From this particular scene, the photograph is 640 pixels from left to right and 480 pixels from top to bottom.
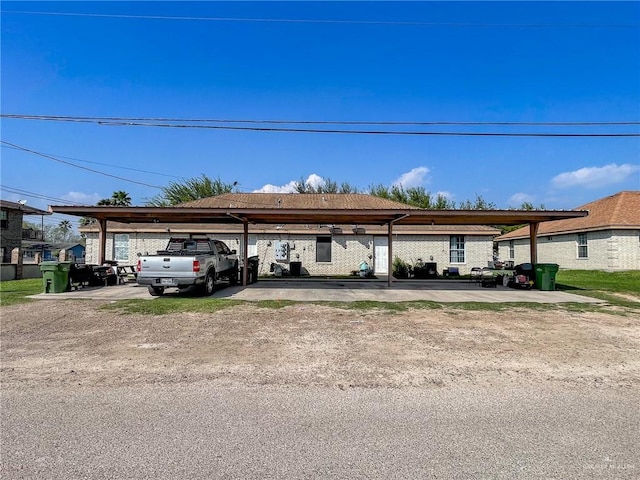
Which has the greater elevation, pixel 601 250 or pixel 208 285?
pixel 601 250

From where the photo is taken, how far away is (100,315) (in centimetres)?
925

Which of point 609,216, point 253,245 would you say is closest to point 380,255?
point 253,245

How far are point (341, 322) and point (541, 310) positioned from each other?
223 inches

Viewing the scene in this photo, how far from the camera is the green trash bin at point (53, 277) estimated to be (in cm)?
1317

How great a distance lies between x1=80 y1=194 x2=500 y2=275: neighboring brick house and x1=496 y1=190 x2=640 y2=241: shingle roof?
6.01 m

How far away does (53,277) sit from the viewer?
1319 centimetres

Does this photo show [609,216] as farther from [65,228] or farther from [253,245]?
[65,228]

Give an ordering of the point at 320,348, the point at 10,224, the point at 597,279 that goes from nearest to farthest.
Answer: the point at 320,348 < the point at 597,279 < the point at 10,224

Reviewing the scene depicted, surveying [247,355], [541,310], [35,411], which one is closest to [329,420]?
[247,355]

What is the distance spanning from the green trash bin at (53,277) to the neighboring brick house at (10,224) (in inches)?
706

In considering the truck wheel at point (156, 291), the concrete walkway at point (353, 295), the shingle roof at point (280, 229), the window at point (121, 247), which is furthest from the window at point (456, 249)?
the window at point (121, 247)

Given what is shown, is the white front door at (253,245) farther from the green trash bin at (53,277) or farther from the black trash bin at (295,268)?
the green trash bin at (53,277)

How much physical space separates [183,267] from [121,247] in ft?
45.6

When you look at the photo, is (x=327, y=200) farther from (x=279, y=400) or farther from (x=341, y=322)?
(x=279, y=400)
